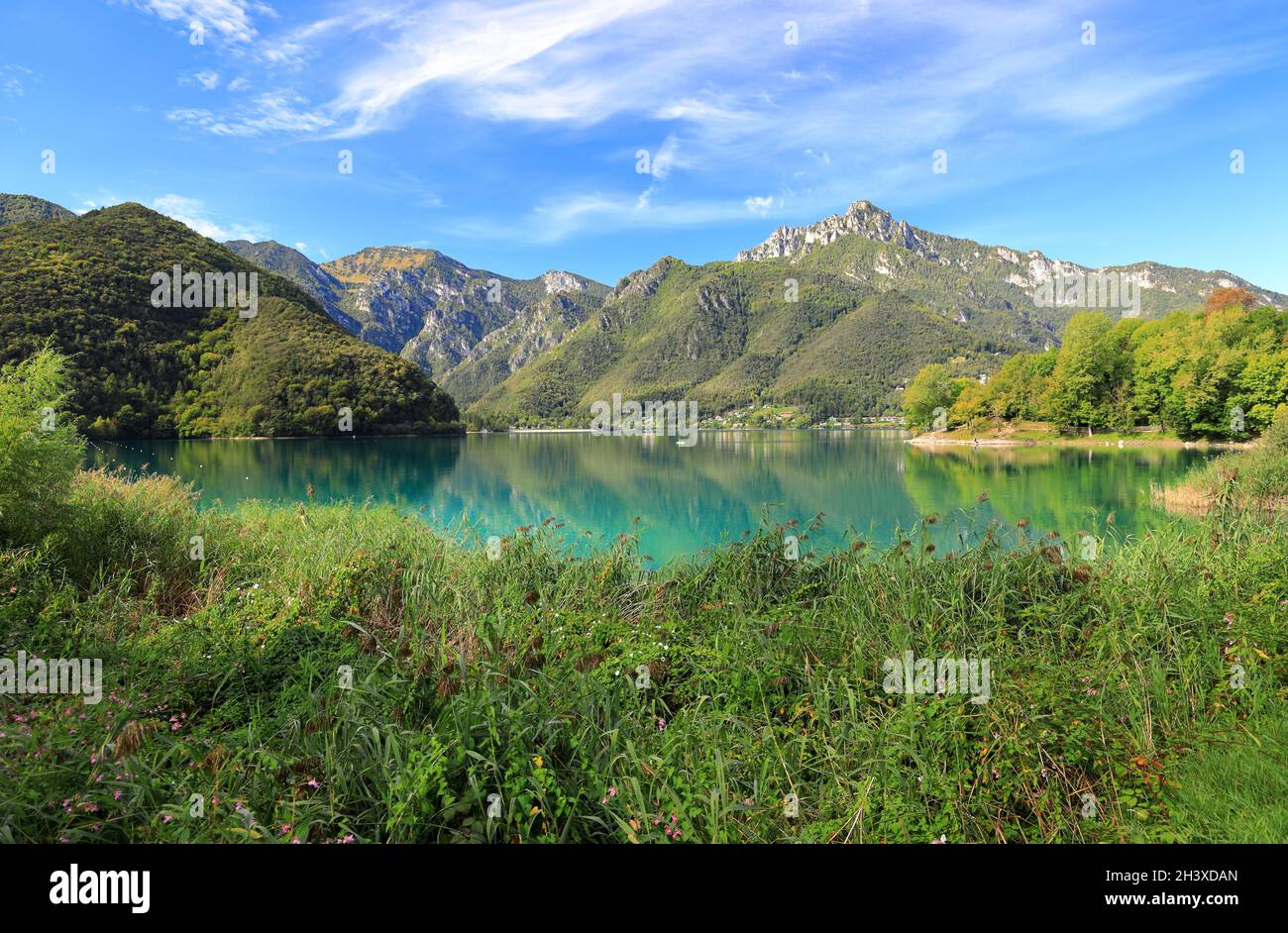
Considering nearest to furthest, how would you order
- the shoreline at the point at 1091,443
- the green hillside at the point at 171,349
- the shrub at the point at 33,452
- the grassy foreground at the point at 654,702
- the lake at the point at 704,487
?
the grassy foreground at the point at 654,702
the shrub at the point at 33,452
the lake at the point at 704,487
the shoreline at the point at 1091,443
the green hillside at the point at 171,349

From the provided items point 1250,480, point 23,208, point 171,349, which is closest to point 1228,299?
point 1250,480

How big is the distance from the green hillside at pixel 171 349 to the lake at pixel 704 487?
23104mm

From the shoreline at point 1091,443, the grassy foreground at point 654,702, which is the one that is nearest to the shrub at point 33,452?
the grassy foreground at point 654,702

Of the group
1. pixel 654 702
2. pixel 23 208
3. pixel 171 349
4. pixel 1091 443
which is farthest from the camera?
pixel 23 208

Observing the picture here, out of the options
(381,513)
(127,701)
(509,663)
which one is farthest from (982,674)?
A: (381,513)

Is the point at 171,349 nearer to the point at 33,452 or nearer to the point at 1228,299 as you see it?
the point at 33,452

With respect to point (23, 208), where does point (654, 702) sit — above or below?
below

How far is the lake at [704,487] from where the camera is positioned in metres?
18.5

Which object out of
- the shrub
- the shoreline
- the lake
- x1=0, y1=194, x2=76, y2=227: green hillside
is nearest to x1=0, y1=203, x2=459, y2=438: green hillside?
the lake

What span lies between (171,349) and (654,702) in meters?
97.3

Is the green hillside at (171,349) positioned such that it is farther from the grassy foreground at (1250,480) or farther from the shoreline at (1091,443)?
the grassy foreground at (1250,480)

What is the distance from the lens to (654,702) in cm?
431

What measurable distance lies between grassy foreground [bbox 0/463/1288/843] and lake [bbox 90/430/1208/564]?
4.09 m
